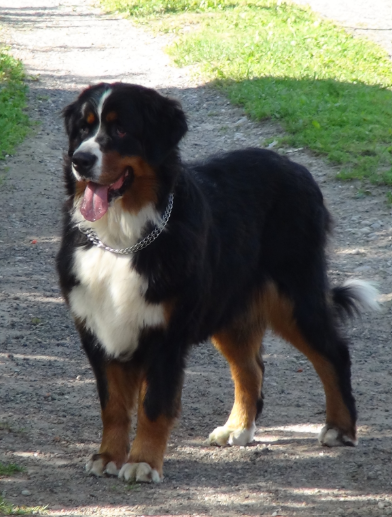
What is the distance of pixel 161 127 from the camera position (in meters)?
4.11

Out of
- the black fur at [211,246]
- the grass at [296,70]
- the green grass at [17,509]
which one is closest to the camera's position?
the green grass at [17,509]

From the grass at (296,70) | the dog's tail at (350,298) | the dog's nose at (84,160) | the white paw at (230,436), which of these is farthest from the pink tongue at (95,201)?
the grass at (296,70)

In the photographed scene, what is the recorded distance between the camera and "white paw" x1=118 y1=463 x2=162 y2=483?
399 centimetres

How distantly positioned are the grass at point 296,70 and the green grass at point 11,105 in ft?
10.3

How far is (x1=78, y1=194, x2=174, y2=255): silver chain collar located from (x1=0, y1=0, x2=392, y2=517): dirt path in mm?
1146

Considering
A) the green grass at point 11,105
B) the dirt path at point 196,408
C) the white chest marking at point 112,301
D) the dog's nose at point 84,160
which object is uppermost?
the dog's nose at point 84,160

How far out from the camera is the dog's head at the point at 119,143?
388 cm

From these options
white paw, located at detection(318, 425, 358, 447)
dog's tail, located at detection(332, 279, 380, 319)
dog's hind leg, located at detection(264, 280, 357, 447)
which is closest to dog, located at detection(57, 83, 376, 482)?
dog's hind leg, located at detection(264, 280, 357, 447)

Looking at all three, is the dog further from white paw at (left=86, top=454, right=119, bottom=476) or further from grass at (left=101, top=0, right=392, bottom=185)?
grass at (left=101, top=0, right=392, bottom=185)

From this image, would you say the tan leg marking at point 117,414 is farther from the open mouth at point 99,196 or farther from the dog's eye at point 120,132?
the dog's eye at point 120,132

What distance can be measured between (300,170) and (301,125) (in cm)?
591

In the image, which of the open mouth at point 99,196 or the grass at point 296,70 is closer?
the open mouth at point 99,196

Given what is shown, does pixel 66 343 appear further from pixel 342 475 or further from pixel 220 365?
pixel 342 475

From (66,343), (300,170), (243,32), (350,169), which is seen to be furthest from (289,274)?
(243,32)
